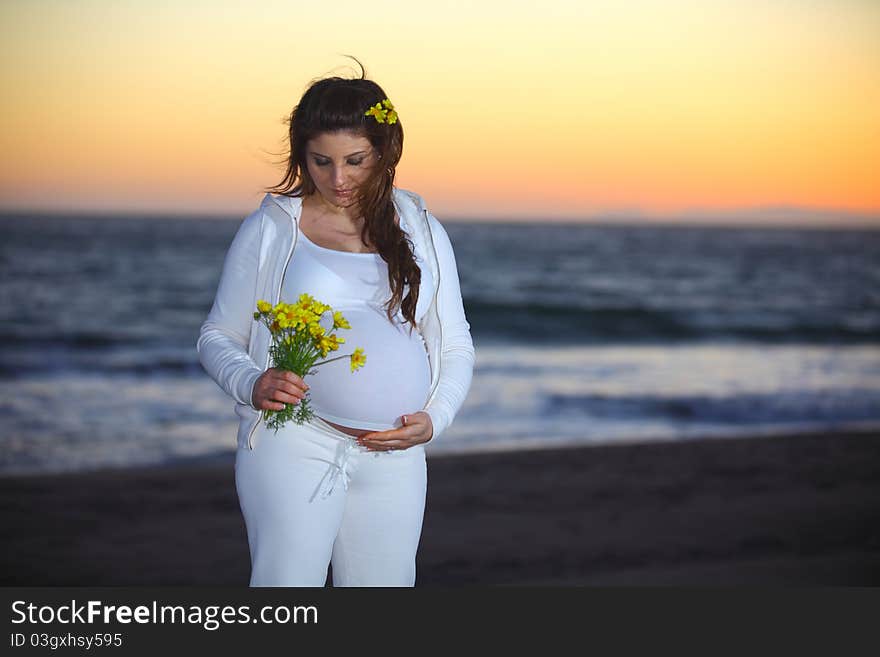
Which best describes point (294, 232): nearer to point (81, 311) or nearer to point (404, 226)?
point (404, 226)

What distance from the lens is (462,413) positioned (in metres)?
9.87

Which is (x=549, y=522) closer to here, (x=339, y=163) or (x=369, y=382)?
(x=369, y=382)

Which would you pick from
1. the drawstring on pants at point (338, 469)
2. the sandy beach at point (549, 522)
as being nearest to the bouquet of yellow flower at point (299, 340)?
the drawstring on pants at point (338, 469)

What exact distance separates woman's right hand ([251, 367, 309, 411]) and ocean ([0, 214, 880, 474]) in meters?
5.70

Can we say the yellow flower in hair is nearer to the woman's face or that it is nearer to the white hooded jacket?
the woman's face

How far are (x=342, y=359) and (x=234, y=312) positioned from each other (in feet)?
0.92

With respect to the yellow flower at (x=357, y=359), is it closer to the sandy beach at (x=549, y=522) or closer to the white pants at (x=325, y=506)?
the white pants at (x=325, y=506)

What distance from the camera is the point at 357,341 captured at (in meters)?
2.54

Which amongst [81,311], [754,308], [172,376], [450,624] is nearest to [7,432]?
[172,376]

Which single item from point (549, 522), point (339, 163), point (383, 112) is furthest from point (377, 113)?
point (549, 522)

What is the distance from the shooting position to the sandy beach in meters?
5.05

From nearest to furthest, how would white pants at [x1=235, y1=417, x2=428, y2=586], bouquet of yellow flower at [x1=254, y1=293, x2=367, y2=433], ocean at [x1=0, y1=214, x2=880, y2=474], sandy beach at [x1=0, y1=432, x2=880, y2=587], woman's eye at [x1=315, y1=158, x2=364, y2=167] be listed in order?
bouquet of yellow flower at [x1=254, y1=293, x2=367, y2=433]
white pants at [x1=235, y1=417, x2=428, y2=586]
woman's eye at [x1=315, y1=158, x2=364, y2=167]
sandy beach at [x1=0, y1=432, x2=880, y2=587]
ocean at [x1=0, y1=214, x2=880, y2=474]

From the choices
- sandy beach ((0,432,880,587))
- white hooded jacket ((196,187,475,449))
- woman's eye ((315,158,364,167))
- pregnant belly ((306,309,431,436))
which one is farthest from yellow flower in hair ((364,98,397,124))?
sandy beach ((0,432,880,587))

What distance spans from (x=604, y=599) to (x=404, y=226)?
4.03 feet
